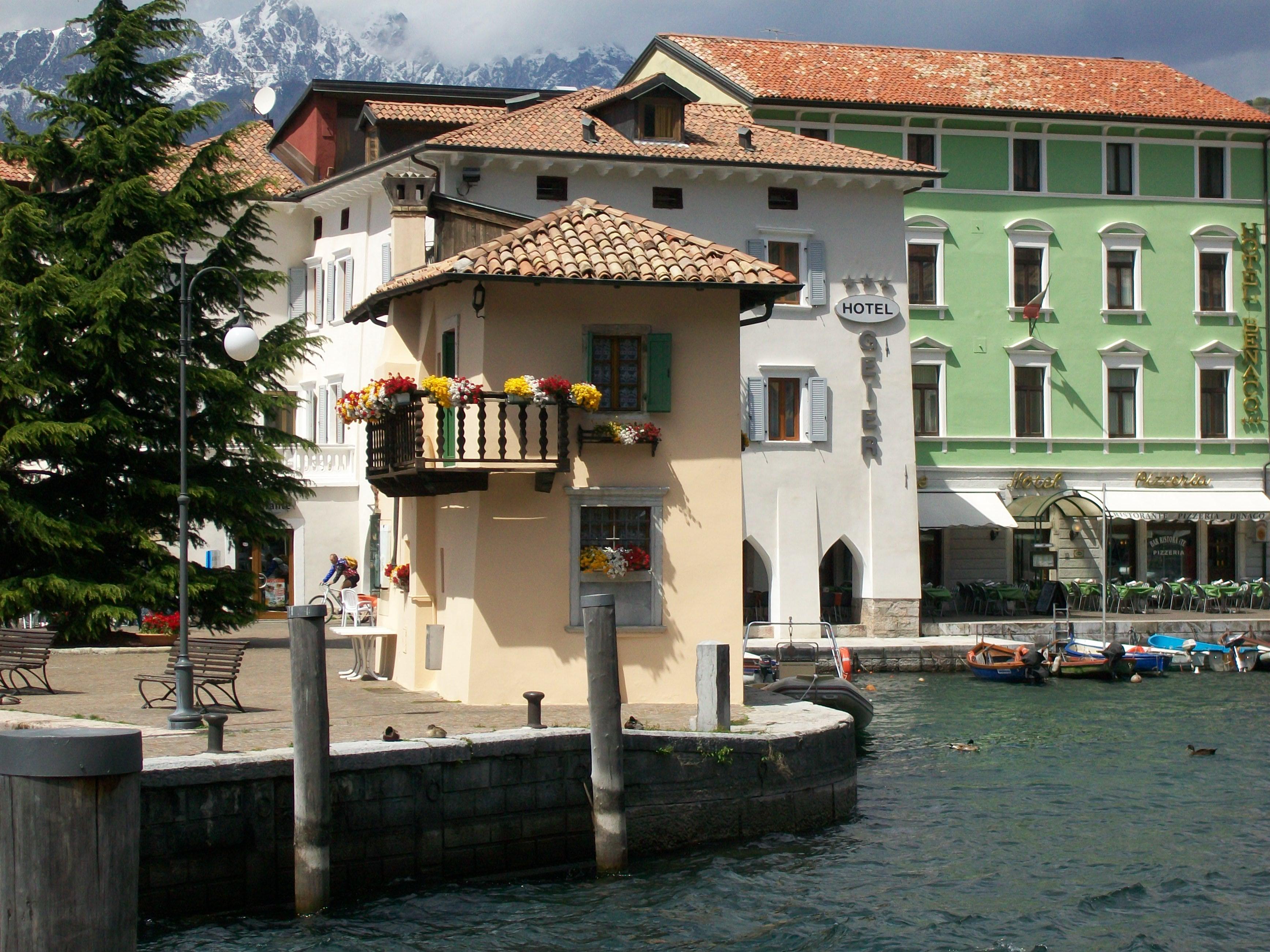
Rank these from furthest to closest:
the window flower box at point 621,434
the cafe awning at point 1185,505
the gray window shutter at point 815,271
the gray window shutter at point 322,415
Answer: the gray window shutter at point 322,415
the cafe awning at point 1185,505
the gray window shutter at point 815,271
the window flower box at point 621,434

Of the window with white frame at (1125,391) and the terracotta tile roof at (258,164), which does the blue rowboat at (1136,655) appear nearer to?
the window with white frame at (1125,391)

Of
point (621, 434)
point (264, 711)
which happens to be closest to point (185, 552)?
point (264, 711)

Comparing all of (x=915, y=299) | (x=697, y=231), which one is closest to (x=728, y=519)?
(x=697, y=231)

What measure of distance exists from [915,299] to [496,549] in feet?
83.7

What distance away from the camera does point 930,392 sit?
42.2 metres

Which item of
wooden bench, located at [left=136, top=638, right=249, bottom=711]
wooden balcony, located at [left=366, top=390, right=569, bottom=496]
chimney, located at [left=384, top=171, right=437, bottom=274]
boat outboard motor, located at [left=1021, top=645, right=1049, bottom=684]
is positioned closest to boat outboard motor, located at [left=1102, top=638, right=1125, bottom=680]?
boat outboard motor, located at [left=1021, top=645, right=1049, bottom=684]

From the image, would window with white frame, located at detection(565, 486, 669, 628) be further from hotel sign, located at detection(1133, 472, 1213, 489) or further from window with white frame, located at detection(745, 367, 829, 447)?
hotel sign, located at detection(1133, 472, 1213, 489)

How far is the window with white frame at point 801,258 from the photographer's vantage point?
37.8m

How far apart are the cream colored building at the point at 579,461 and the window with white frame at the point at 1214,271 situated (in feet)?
92.1

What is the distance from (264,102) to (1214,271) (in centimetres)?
3071

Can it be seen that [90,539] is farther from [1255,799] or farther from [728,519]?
[1255,799]

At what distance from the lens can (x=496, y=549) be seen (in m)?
19.2

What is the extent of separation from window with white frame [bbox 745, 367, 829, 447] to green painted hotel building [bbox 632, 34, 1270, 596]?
4481 mm

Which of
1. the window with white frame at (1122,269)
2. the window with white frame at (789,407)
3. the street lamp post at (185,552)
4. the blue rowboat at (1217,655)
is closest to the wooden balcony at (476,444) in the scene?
the street lamp post at (185,552)
